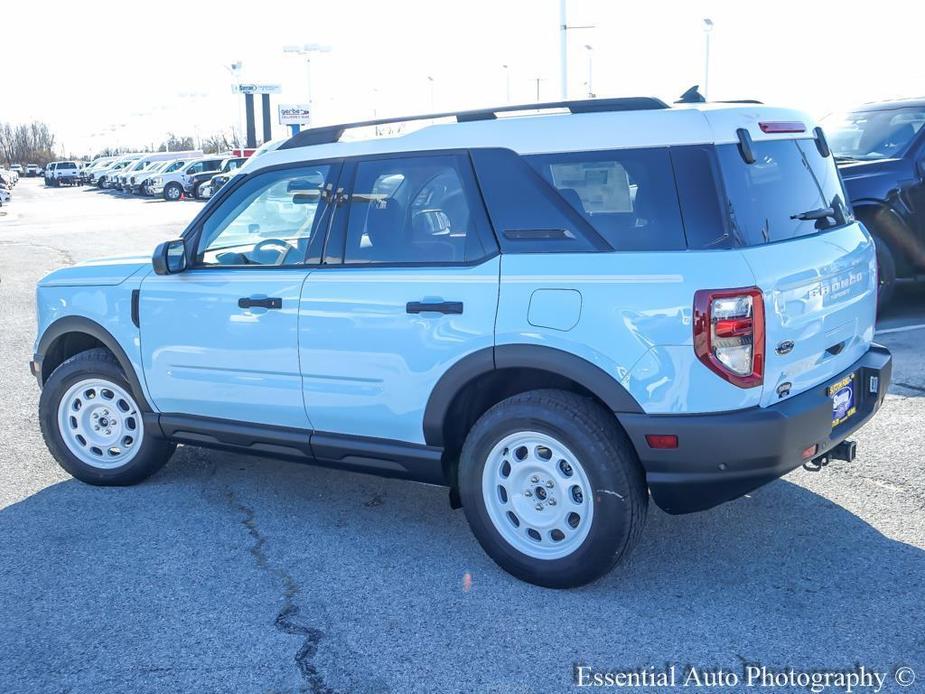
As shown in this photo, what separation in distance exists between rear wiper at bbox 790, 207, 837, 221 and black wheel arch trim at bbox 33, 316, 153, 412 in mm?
3434

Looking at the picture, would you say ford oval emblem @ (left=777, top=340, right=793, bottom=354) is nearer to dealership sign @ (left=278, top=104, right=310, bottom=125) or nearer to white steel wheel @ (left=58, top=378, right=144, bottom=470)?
white steel wheel @ (left=58, top=378, right=144, bottom=470)

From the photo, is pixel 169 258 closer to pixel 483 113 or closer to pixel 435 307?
pixel 435 307

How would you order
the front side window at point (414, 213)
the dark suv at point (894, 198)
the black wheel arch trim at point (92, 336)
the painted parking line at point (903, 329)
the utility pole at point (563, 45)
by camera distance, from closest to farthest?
the front side window at point (414, 213)
the black wheel arch trim at point (92, 336)
the painted parking line at point (903, 329)
the dark suv at point (894, 198)
the utility pole at point (563, 45)

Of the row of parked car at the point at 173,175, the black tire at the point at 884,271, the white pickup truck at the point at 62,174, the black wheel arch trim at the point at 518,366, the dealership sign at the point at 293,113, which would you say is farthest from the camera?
the white pickup truck at the point at 62,174

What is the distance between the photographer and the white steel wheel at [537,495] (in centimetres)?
397

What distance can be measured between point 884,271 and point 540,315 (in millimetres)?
6127

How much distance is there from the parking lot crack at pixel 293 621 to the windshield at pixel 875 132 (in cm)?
714

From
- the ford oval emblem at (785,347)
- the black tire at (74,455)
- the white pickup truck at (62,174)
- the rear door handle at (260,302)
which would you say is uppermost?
the white pickup truck at (62,174)

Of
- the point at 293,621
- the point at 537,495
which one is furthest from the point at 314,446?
the point at 537,495

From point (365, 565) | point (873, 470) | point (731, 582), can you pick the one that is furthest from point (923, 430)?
point (365, 565)

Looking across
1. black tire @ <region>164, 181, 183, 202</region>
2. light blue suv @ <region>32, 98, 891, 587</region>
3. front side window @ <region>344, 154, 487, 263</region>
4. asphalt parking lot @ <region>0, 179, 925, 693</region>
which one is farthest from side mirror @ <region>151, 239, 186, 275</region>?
black tire @ <region>164, 181, 183, 202</region>

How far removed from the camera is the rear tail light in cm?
353

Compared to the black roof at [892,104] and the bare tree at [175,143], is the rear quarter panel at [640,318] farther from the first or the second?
the bare tree at [175,143]

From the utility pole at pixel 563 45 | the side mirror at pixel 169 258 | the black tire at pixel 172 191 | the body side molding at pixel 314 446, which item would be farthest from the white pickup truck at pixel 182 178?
the body side molding at pixel 314 446
